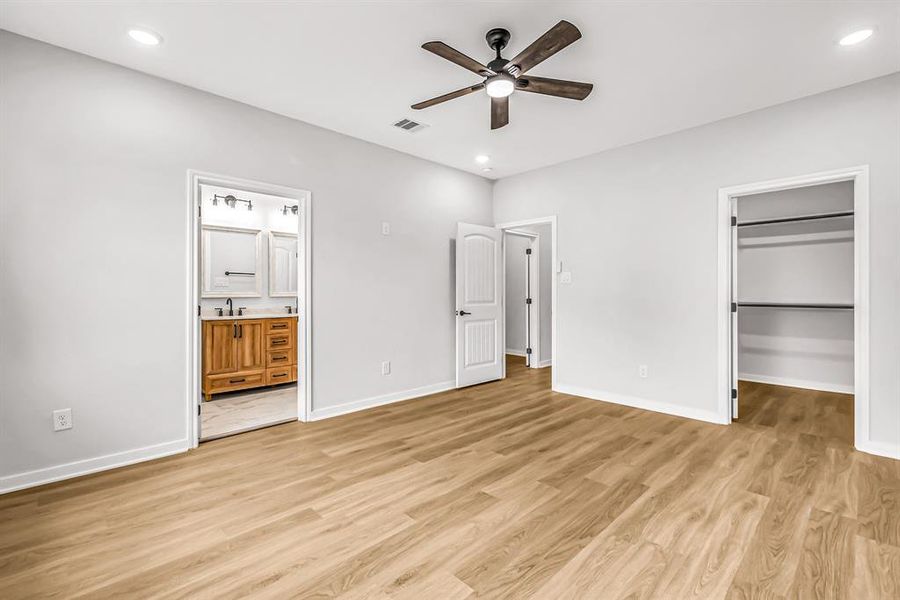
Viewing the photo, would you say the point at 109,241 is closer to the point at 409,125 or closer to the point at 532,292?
the point at 409,125

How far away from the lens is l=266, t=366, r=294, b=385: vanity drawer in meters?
5.14

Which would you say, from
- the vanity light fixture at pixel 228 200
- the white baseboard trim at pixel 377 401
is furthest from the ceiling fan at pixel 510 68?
the vanity light fixture at pixel 228 200

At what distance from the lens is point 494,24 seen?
2.43 metres

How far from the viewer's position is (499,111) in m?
2.79

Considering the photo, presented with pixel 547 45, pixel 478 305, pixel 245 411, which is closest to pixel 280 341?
pixel 245 411

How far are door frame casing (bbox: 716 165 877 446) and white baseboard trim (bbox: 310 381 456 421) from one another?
2.85 m

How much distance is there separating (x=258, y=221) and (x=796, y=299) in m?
7.03

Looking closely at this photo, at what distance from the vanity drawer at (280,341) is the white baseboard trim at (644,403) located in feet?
11.1

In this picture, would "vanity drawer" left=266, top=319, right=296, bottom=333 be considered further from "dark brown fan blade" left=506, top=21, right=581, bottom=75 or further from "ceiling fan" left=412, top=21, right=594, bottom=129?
"dark brown fan blade" left=506, top=21, right=581, bottom=75

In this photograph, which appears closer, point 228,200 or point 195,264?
point 195,264

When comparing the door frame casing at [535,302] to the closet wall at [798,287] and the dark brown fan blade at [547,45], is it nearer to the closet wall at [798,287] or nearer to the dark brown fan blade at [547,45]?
the closet wall at [798,287]

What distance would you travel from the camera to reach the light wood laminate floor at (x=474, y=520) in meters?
1.71

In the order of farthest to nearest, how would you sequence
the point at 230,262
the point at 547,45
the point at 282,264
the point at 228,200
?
the point at 282,264, the point at 230,262, the point at 228,200, the point at 547,45

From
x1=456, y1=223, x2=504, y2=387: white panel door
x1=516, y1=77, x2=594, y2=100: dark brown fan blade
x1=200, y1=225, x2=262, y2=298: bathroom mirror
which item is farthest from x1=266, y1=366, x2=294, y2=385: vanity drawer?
x1=516, y1=77, x2=594, y2=100: dark brown fan blade
